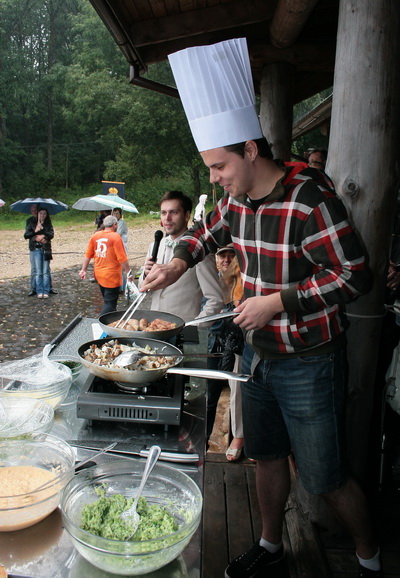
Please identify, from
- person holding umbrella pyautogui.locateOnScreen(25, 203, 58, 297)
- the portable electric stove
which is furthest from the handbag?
person holding umbrella pyautogui.locateOnScreen(25, 203, 58, 297)

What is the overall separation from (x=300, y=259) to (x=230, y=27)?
3178 millimetres

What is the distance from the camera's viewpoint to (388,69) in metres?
2.16

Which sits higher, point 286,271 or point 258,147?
point 258,147

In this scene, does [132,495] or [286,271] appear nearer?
[132,495]

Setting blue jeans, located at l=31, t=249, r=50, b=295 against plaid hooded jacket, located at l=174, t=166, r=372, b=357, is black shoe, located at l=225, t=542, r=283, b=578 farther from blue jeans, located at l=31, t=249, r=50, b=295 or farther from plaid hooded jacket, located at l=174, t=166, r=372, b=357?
blue jeans, located at l=31, t=249, r=50, b=295

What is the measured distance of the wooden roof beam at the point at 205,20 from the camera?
13.1ft

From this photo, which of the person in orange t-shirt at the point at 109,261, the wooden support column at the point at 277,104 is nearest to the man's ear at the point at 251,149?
the wooden support column at the point at 277,104

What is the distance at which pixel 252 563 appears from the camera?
7.64ft

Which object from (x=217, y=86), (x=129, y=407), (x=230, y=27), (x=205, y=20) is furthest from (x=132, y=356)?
(x=230, y=27)

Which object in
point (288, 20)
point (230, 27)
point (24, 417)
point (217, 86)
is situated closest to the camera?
point (24, 417)

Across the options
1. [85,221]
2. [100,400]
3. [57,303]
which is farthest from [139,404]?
[85,221]

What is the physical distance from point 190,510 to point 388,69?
2024mm

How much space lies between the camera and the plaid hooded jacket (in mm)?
1723

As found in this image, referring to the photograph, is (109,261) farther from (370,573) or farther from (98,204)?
(370,573)
